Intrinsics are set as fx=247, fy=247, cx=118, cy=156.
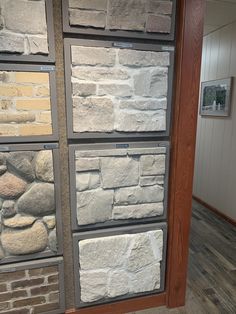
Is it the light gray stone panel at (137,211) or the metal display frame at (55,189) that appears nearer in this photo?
the metal display frame at (55,189)

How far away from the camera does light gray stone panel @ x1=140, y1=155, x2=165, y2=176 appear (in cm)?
152

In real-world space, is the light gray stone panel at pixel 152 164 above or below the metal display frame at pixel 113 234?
above

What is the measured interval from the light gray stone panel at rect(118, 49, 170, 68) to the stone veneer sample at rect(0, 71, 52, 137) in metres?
0.43

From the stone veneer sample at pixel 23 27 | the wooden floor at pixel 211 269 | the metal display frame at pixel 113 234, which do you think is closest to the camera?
the stone veneer sample at pixel 23 27

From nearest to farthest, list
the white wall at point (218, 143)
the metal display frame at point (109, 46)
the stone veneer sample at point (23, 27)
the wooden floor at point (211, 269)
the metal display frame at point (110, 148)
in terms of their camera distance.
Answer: the stone veneer sample at point (23, 27) < the metal display frame at point (109, 46) < the metal display frame at point (110, 148) < the wooden floor at point (211, 269) < the white wall at point (218, 143)

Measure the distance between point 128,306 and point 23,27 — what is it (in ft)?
6.07

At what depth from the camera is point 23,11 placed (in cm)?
120

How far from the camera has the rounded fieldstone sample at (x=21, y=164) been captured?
132cm

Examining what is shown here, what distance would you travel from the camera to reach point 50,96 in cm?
132

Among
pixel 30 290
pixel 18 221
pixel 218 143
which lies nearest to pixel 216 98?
pixel 218 143

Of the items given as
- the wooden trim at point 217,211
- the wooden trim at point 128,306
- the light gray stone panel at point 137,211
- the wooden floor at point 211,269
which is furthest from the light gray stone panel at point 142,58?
the wooden trim at point 217,211

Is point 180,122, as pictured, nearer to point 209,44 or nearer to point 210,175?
point 210,175

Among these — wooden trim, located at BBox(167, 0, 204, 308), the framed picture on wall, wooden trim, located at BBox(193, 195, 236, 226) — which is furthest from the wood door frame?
the framed picture on wall

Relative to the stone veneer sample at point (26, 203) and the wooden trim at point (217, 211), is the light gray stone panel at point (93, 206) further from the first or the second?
the wooden trim at point (217, 211)
